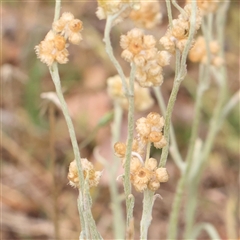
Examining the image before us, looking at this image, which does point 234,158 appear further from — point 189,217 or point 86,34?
point 86,34

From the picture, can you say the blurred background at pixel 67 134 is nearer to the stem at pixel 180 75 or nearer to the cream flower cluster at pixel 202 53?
the cream flower cluster at pixel 202 53

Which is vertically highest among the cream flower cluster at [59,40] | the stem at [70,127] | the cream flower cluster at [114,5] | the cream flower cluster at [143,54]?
the cream flower cluster at [114,5]

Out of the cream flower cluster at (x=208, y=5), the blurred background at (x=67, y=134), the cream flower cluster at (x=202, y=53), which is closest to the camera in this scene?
the cream flower cluster at (x=208, y=5)

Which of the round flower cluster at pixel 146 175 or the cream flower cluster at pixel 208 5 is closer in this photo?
the round flower cluster at pixel 146 175

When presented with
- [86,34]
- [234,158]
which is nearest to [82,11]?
[86,34]

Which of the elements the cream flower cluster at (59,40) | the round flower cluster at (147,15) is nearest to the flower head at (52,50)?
the cream flower cluster at (59,40)

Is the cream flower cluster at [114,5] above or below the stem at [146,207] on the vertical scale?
above

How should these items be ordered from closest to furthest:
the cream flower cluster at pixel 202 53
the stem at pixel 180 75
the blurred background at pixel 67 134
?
the stem at pixel 180 75 < the cream flower cluster at pixel 202 53 < the blurred background at pixel 67 134

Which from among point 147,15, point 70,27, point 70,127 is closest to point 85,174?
point 70,127
